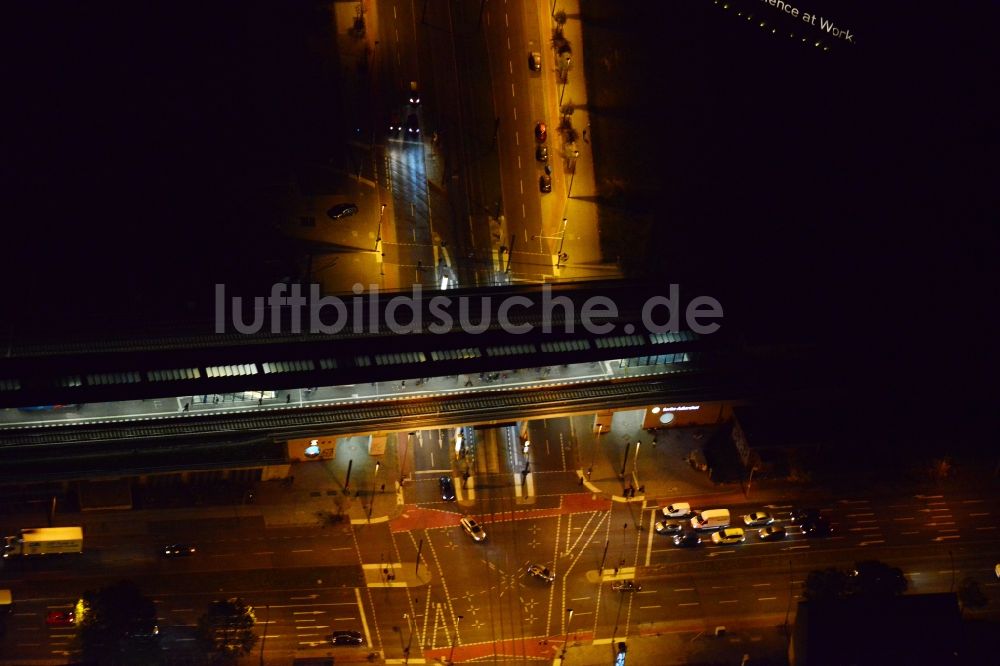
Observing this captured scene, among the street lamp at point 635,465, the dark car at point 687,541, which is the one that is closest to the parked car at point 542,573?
the dark car at point 687,541

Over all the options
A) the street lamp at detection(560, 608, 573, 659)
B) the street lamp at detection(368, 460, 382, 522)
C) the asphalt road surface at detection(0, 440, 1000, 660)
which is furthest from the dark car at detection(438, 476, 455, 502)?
the street lamp at detection(560, 608, 573, 659)

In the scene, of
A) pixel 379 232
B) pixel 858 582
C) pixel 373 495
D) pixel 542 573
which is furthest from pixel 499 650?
pixel 379 232

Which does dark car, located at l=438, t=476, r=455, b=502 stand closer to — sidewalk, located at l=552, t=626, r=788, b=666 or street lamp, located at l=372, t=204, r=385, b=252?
sidewalk, located at l=552, t=626, r=788, b=666

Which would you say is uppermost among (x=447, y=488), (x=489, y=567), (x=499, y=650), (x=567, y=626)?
(x=447, y=488)

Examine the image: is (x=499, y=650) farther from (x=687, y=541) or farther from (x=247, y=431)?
(x=247, y=431)

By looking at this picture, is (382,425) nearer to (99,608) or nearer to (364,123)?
(99,608)
